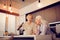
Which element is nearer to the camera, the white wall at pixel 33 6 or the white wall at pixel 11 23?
the white wall at pixel 33 6

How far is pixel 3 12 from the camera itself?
16.6 ft

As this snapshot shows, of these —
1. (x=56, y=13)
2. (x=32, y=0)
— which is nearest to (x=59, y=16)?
(x=56, y=13)

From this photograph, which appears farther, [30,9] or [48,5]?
[30,9]

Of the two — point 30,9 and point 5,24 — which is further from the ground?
point 30,9

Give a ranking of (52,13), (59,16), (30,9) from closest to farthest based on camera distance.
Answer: (59,16), (52,13), (30,9)

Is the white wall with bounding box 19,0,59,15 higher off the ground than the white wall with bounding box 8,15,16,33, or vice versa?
the white wall with bounding box 19,0,59,15

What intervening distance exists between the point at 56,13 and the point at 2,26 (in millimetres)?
2954

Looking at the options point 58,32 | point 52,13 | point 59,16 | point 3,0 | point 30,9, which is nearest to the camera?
point 58,32

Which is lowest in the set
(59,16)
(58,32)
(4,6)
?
(58,32)

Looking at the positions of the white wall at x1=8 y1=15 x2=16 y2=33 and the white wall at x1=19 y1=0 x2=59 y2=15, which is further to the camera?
the white wall at x1=8 y1=15 x2=16 y2=33

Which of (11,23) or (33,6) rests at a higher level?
(33,6)

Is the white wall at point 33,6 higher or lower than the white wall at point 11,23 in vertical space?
higher

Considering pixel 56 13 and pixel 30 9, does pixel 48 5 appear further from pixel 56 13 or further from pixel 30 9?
pixel 30 9

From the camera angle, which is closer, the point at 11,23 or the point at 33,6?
the point at 33,6
